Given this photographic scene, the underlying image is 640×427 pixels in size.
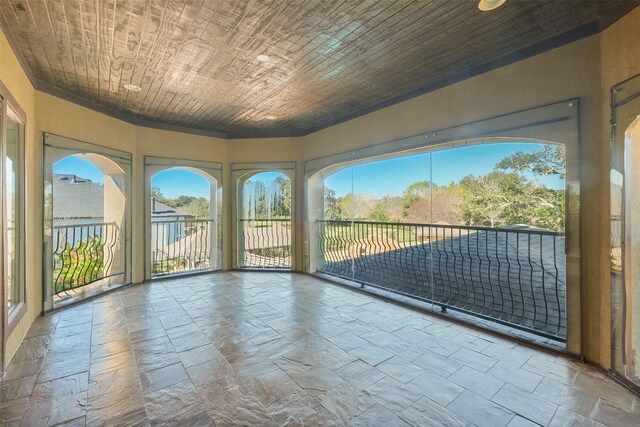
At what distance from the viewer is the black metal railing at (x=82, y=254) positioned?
4.07 meters

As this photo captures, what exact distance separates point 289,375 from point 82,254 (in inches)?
162

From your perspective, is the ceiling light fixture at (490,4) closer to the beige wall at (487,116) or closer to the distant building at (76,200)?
the beige wall at (487,116)

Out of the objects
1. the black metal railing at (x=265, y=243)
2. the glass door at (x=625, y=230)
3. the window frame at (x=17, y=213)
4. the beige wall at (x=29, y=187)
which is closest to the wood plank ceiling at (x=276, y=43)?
the beige wall at (x=29, y=187)

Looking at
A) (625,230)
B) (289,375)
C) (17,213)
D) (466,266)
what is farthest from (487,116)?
(17,213)

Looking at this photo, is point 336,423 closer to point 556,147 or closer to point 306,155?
point 556,147

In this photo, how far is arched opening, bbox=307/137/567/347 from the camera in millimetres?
3086

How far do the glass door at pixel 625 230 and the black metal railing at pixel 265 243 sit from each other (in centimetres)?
476

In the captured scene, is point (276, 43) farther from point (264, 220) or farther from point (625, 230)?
point (264, 220)

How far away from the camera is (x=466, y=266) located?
424 cm

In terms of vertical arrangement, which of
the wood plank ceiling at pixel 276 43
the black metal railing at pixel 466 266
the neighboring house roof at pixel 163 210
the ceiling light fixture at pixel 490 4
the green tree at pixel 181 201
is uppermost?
the wood plank ceiling at pixel 276 43

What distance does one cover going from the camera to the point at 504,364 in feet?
7.85

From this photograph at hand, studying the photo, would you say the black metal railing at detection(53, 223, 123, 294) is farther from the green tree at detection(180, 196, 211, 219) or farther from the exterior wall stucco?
the exterior wall stucco

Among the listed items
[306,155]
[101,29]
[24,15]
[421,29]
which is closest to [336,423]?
[421,29]

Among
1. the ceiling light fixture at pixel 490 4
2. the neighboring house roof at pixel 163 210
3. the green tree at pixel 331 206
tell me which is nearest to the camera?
the ceiling light fixture at pixel 490 4
